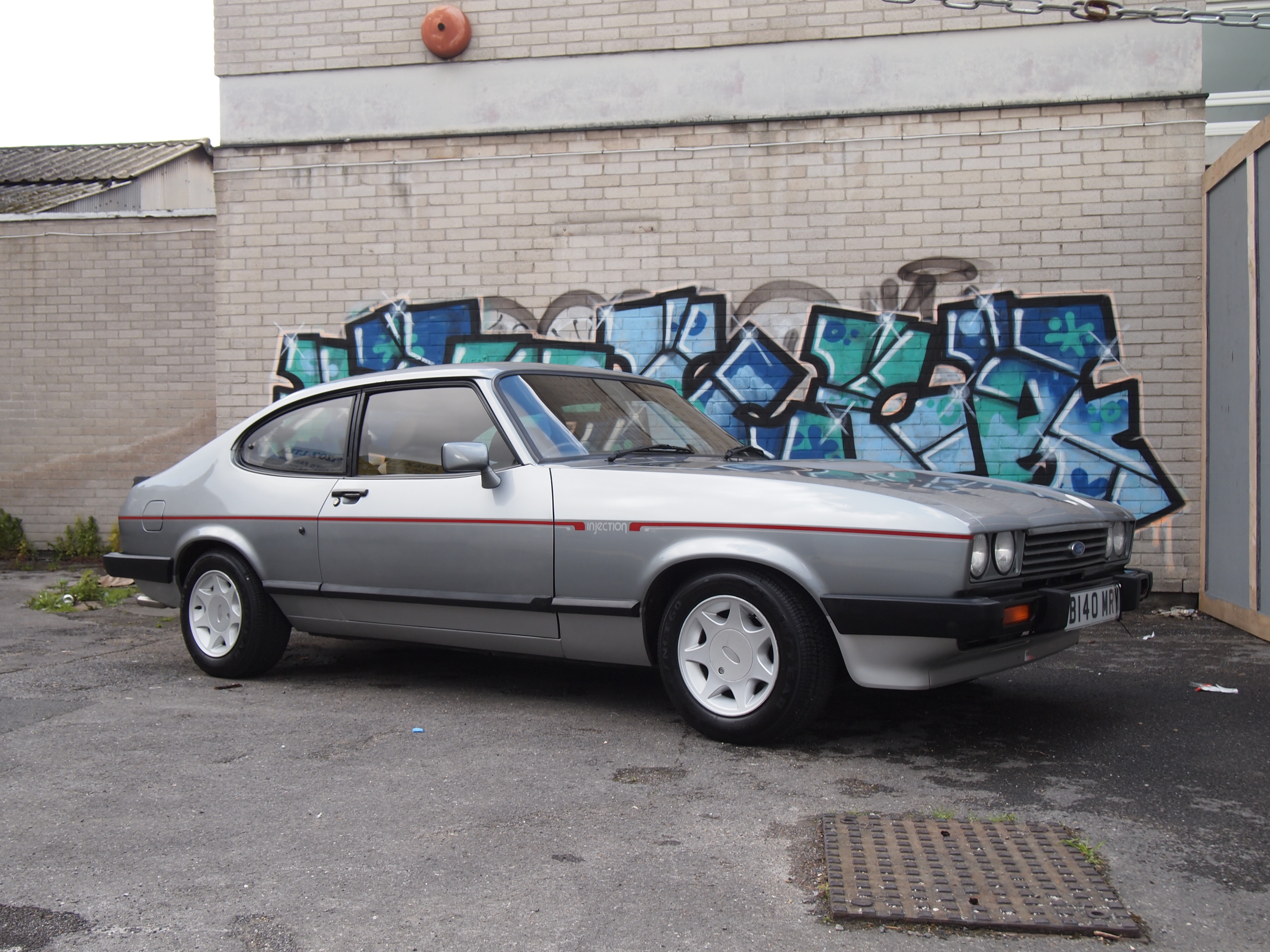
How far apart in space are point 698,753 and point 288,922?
5.52ft

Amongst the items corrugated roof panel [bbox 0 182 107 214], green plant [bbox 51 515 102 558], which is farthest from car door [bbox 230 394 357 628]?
corrugated roof panel [bbox 0 182 107 214]

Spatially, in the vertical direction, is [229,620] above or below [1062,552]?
below

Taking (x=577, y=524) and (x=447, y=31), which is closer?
(x=577, y=524)

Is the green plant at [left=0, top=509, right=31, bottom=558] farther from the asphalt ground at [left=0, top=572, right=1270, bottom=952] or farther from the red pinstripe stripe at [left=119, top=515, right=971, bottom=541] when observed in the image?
the red pinstripe stripe at [left=119, top=515, right=971, bottom=541]

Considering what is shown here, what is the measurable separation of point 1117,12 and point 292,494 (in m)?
5.42

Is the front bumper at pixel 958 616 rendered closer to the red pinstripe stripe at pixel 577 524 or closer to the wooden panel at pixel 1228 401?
the red pinstripe stripe at pixel 577 524

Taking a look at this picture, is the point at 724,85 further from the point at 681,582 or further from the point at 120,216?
the point at 120,216

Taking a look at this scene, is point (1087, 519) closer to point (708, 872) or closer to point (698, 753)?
point (698, 753)

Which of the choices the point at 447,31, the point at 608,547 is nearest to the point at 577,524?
the point at 608,547

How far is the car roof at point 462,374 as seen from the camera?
4.63m

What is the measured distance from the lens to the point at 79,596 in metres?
7.79

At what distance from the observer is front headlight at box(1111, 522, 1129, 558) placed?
4184 millimetres

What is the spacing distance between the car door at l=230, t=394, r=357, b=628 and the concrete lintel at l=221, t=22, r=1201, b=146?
4.20 m

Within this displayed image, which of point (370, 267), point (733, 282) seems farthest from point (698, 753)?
point (370, 267)
